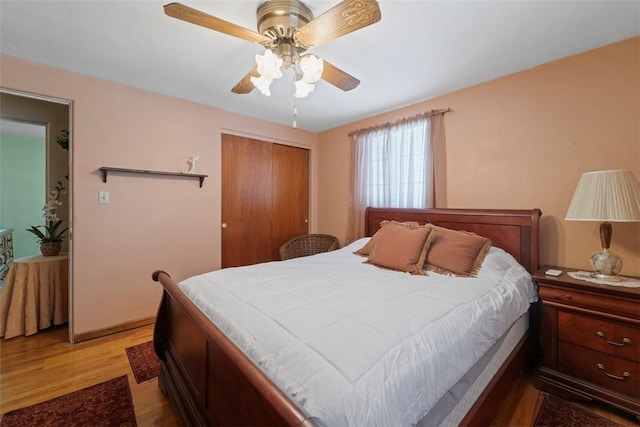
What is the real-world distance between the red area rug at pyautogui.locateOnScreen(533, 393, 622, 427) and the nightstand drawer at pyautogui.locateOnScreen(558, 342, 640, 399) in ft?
0.59

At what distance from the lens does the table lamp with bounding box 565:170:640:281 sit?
157 cm

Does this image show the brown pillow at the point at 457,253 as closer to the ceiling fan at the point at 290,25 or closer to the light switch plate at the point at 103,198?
the ceiling fan at the point at 290,25

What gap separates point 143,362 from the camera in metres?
2.07

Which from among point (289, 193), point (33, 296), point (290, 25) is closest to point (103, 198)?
point (33, 296)

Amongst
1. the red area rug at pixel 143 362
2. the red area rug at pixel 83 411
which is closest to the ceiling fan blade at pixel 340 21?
the red area rug at pixel 83 411

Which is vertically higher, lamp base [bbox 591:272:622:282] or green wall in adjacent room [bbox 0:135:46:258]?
green wall in adjacent room [bbox 0:135:46:258]

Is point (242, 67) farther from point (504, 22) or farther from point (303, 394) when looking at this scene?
point (303, 394)

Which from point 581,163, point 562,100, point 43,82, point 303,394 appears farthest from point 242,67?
point 581,163

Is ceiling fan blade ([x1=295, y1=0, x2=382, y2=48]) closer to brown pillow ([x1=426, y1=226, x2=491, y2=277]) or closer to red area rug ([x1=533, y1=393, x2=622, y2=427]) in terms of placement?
brown pillow ([x1=426, y1=226, x2=491, y2=277])

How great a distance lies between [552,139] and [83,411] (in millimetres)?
3666

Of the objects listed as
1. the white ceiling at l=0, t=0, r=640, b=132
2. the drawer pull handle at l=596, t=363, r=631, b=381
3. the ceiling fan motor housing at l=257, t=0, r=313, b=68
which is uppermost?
the white ceiling at l=0, t=0, r=640, b=132

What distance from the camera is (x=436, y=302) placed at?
1.35 m

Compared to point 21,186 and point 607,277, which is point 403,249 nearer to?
point 607,277

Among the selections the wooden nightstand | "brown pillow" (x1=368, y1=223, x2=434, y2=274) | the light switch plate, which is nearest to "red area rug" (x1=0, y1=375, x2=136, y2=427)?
the light switch plate
